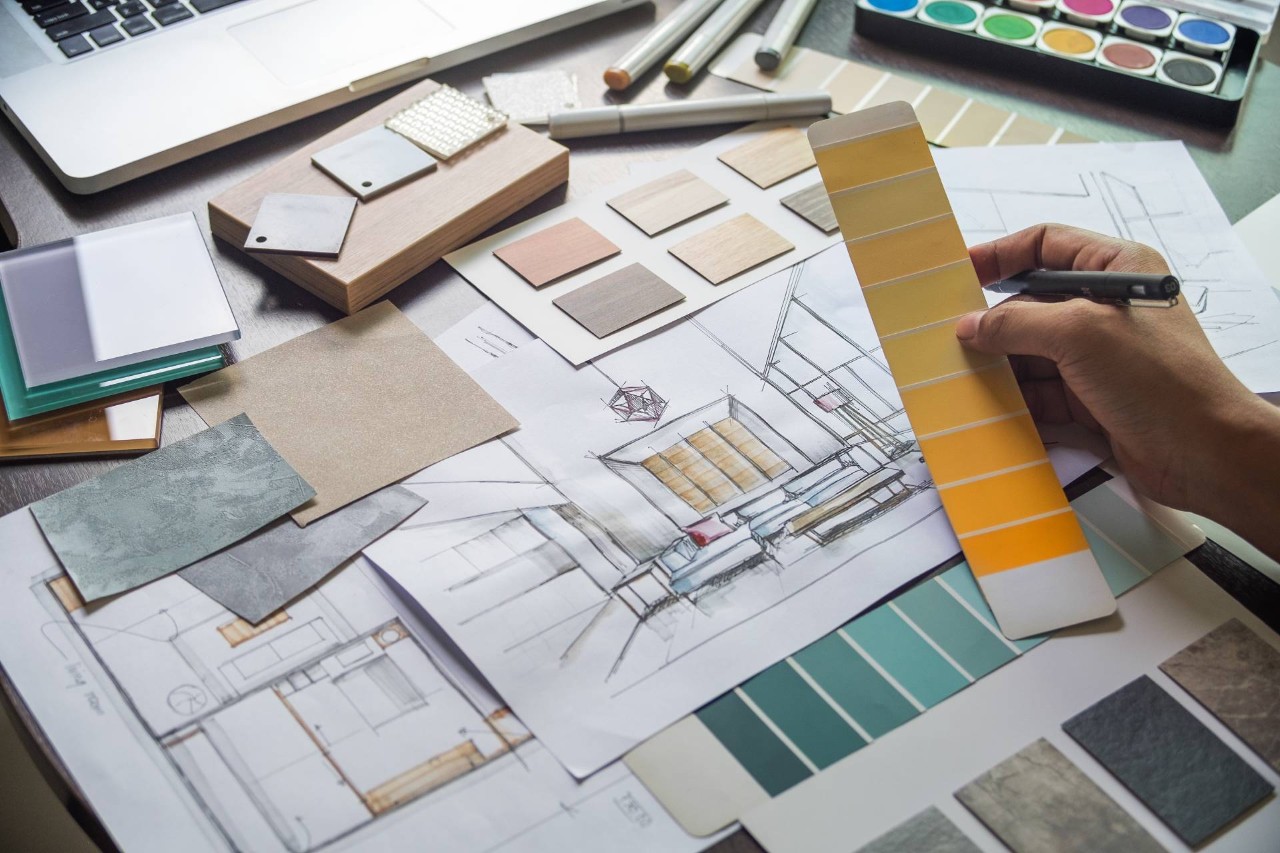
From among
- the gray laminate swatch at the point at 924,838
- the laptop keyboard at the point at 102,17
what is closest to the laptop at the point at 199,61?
the laptop keyboard at the point at 102,17

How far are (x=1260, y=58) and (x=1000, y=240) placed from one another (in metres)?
0.59

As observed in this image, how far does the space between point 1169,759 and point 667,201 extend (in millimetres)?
589

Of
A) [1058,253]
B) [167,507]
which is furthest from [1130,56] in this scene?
[167,507]

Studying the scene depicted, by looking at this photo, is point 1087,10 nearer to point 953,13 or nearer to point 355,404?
point 953,13

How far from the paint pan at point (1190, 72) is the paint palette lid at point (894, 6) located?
0.85ft

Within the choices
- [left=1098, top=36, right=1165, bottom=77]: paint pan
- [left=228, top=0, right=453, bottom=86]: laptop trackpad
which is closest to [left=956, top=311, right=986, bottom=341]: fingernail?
[left=1098, top=36, right=1165, bottom=77]: paint pan

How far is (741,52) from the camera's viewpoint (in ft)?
3.74

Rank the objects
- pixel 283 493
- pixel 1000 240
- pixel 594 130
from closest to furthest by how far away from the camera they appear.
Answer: pixel 283 493 → pixel 1000 240 → pixel 594 130

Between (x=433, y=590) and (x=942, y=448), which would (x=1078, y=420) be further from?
(x=433, y=590)

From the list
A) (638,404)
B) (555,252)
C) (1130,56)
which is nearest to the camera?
(638,404)

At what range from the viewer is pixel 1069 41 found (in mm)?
1129

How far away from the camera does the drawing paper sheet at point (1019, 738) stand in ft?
1.89

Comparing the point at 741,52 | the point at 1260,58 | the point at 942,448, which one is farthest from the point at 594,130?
the point at 1260,58

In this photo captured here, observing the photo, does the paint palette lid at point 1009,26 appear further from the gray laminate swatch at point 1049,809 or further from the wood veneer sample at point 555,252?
the gray laminate swatch at point 1049,809
